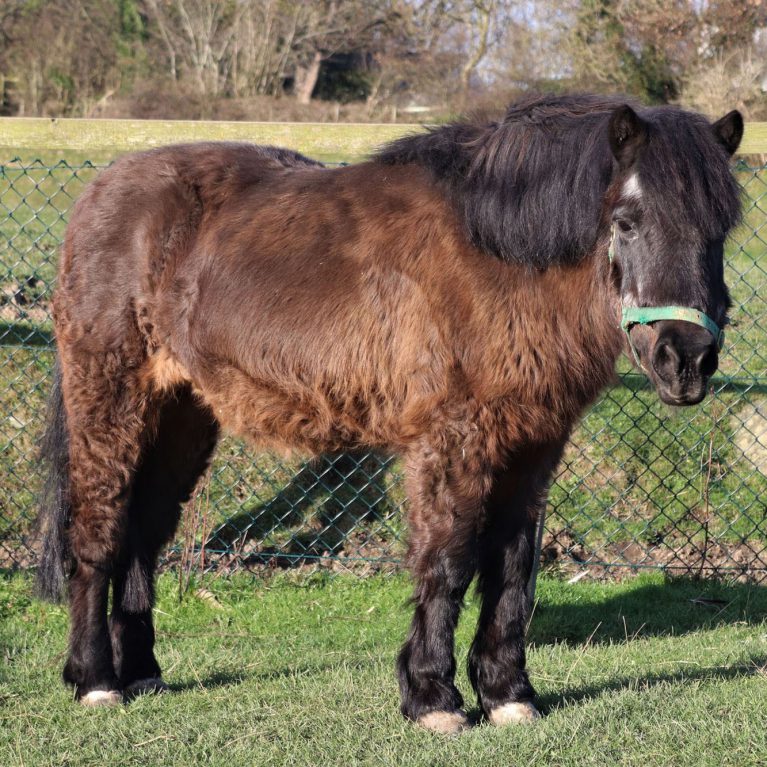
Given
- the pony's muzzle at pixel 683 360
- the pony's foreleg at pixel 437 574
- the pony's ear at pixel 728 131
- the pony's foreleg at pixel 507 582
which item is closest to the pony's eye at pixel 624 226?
the pony's muzzle at pixel 683 360

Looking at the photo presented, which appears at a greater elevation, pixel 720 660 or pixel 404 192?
pixel 404 192

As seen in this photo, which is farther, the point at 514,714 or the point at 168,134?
the point at 168,134

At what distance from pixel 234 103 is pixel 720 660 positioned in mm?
19184

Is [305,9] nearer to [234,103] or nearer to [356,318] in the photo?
[234,103]

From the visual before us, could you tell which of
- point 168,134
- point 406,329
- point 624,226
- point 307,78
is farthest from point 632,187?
point 307,78

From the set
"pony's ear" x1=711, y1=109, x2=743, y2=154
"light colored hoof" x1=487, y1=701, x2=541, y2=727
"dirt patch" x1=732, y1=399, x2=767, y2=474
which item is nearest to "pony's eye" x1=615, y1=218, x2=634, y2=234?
"pony's ear" x1=711, y1=109, x2=743, y2=154

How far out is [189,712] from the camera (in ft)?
12.7

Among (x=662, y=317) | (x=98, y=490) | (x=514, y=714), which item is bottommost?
(x=514, y=714)

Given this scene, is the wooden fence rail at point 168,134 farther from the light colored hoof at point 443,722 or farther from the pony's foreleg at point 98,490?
the light colored hoof at point 443,722

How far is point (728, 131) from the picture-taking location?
335cm

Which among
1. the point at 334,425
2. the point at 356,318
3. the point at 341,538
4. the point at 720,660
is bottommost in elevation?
the point at 341,538

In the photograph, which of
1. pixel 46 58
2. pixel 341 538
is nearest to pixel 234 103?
pixel 46 58

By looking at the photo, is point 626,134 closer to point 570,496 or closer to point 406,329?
point 406,329

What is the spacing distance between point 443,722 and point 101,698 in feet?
4.87
